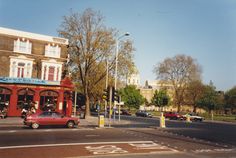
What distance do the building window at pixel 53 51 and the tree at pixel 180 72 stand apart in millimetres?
36072

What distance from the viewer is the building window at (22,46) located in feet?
122

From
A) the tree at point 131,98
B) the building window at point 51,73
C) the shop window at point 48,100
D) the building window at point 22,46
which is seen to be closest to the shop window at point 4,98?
the shop window at point 48,100

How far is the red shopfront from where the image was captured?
35.4 m

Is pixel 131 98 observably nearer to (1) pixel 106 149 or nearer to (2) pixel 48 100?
(2) pixel 48 100

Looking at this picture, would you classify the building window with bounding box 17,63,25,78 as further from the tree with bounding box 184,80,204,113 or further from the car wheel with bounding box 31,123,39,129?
the tree with bounding box 184,80,204,113

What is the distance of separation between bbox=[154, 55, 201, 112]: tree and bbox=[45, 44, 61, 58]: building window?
36.1 metres

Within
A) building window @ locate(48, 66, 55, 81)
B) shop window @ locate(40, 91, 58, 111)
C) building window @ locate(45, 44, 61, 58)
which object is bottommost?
shop window @ locate(40, 91, 58, 111)

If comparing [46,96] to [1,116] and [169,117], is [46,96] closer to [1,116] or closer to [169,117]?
[1,116]

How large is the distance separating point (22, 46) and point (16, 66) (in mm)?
3035

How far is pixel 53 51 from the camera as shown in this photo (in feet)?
132

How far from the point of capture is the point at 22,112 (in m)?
34.2

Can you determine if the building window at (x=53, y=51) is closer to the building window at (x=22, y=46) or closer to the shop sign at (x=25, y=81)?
the building window at (x=22, y=46)

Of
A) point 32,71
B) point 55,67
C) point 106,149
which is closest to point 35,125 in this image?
point 106,149

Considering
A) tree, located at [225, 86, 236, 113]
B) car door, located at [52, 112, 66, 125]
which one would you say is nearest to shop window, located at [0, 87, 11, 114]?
car door, located at [52, 112, 66, 125]
